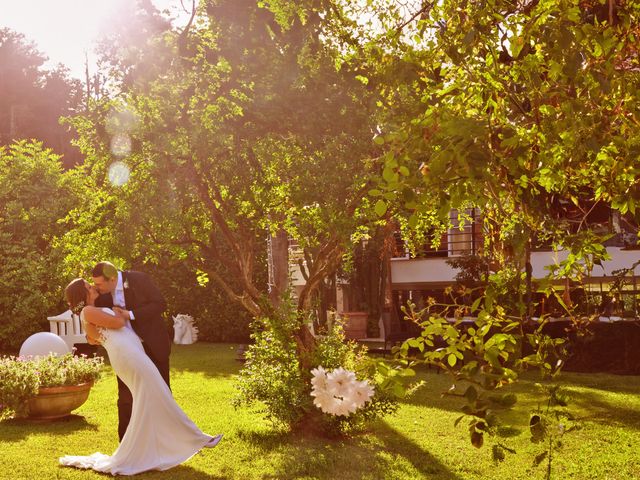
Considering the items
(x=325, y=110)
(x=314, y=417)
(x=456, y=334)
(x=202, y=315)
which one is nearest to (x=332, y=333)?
(x=314, y=417)

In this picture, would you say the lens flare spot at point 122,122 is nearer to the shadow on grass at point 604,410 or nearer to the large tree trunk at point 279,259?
the large tree trunk at point 279,259

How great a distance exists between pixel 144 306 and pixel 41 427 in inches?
129

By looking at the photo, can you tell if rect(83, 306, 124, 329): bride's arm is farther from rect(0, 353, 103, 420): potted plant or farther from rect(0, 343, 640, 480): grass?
rect(0, 353, 103, 420): potted plant

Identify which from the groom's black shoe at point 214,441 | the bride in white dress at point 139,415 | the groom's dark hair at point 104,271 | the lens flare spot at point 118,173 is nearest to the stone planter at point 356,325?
the lens flare spot at point 118,173

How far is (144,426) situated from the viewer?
8617 millimetres

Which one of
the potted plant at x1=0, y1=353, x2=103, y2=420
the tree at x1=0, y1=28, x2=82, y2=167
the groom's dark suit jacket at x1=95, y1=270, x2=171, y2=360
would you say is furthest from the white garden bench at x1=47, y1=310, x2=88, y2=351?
the tree at x1=0, y1=28, x2=82, y2=167

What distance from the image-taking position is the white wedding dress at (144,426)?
8539 mm

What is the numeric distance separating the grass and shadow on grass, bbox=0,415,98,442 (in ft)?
0.05

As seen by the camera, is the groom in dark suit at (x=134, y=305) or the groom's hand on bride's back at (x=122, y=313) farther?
the groom in dark suit at (x=134, y=305)

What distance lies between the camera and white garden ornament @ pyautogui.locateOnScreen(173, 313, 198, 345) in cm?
2631

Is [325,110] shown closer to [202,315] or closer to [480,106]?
[480,106]

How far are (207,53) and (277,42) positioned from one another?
1.08 metres

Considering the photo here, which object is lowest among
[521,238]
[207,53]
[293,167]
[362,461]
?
[362,461]

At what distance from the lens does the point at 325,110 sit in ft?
33.9
